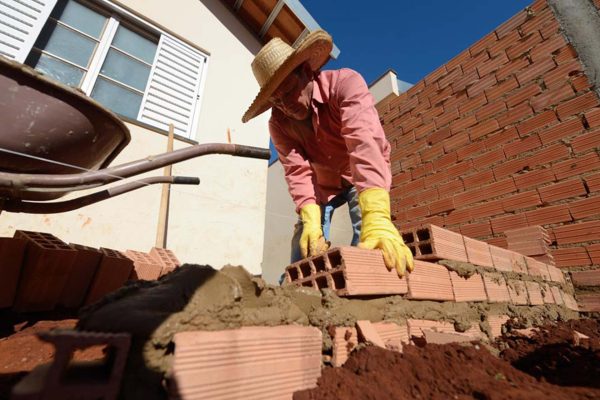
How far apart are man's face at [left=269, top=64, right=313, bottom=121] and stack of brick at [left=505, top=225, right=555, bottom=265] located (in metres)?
2.14

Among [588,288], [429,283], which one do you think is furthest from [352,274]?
[588,288]

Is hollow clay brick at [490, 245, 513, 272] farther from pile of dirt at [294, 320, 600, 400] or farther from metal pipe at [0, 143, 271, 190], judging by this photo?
metal pipe at [0, 143, 271, 190]

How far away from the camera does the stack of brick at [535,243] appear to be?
2436 millimetres

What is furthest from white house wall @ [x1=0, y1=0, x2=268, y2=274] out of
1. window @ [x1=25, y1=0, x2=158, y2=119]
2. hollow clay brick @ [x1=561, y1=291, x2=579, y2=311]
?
hollow clay brick @ [x1=561, y1=291, x2=579, y2=311]

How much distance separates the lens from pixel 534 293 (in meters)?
2.19

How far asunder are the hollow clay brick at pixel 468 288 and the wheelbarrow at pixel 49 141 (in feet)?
5.04

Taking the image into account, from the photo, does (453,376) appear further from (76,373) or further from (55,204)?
(55,204)

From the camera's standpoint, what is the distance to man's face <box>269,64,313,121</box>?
2062 millimetres

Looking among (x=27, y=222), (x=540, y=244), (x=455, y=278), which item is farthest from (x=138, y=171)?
(x=540, y=244)

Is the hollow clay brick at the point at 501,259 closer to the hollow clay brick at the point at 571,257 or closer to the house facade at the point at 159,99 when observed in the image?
the hollow clay brick at the point at 571,257

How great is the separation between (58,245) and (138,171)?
2.04 feet

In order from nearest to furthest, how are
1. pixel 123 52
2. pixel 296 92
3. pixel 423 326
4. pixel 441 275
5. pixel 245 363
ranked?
pixel 245 363 < pixel 423 326 < pixel 441 275 < pixel 296 92 < pixel 123 52

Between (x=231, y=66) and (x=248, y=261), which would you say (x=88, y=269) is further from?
(x=231, y=66)

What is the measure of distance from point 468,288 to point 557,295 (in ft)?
4.26
